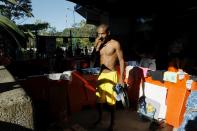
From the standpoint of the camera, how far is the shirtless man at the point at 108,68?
219 inches

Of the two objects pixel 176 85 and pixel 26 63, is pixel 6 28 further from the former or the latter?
pixel 26 63

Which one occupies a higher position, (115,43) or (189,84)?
(115,43)

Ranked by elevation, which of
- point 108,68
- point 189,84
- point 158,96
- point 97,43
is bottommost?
point 158,96

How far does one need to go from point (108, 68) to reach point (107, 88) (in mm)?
441

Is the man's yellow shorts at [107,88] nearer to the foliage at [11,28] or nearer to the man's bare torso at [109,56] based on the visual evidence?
the man's bare torso at [109,56]

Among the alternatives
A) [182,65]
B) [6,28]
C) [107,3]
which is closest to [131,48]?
[107,3]

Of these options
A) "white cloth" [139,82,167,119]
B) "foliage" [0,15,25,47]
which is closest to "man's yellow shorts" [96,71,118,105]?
"white cloth" [139,82,167,119]

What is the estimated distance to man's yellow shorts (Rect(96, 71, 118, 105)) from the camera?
5.57 meters

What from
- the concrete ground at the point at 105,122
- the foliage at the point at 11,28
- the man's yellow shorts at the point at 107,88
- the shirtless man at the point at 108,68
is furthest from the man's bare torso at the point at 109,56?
the foliage at the point at 11,28

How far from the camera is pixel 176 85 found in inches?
215

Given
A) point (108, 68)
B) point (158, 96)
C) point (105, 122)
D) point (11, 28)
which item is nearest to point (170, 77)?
point (158, 96)

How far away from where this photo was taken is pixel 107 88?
560 cm

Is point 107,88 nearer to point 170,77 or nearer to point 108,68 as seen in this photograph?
point 108,68

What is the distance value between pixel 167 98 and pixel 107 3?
9537mm
